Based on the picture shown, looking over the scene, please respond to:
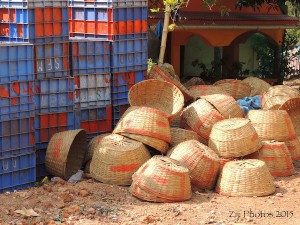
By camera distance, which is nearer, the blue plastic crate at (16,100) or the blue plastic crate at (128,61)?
the blue plastic crate at (16,100)

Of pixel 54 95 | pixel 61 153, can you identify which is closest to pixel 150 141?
pixel 61 153

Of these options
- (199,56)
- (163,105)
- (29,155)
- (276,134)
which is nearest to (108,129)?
(163,105)

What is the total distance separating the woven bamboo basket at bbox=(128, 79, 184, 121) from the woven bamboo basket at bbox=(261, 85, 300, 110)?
5.64ft

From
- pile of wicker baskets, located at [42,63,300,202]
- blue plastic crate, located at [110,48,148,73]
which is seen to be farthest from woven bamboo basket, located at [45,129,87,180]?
blue plastic crate, located at [110,48,148,73]

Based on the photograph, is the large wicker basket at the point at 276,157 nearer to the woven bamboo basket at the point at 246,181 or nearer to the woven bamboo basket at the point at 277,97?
the woven bamboo basket at the point at 246,181

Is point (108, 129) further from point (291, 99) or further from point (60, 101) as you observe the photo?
point (291, 99)

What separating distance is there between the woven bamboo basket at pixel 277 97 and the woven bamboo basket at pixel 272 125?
3.16 ft

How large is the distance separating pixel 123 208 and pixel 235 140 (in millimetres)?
1906

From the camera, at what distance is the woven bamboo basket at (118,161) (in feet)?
28.6

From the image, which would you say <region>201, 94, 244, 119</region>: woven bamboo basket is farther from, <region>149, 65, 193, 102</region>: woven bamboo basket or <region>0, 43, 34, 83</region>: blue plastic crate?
<region>0, 43, 34, 83</region>: blue plastic crate

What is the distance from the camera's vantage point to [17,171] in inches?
341

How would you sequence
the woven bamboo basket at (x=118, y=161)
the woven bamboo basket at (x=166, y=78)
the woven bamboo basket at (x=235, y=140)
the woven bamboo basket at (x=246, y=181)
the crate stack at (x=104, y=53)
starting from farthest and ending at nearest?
the woven bamboo basket at (x=166, y=78)
the crate stack at (x=104, y=53)
the woven bamboo basket at (x=235, y=140)
the woven bamboo basket at (x=118, y=161)
the woven bamboo basket at (x=246, y=181)

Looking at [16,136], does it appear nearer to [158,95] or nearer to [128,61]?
[128,61]

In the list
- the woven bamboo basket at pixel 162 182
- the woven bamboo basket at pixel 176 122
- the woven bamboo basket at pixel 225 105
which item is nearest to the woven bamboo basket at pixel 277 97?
the woven bamboo basket at pixel 225 105
